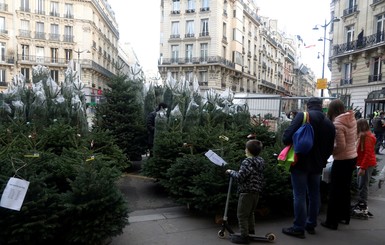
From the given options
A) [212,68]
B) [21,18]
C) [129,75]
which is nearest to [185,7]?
[212,68]

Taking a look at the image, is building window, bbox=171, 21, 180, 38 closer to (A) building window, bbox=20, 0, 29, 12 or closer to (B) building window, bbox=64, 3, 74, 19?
(B) building window, bbox=64, 3, 74, 19

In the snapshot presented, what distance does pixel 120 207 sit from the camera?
3654mm

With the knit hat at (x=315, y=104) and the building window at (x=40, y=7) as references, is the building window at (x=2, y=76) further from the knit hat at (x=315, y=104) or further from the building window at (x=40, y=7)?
the knit hat at (x=315, y=104)

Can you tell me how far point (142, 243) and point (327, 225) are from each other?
2.68m

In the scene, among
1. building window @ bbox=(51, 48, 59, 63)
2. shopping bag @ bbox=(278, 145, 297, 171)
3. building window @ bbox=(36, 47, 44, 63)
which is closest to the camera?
shopping bag @ bbox=(278, 145, 297, 171)

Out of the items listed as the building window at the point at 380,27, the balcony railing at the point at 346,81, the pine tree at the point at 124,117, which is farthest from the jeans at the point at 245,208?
the balcony railing at the point at 346,81

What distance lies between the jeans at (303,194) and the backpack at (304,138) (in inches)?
14.3

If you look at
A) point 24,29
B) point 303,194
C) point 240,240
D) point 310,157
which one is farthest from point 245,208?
point 24,29

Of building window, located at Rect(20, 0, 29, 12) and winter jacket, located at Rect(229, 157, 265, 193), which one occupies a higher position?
building window, located at Rect(20, 0, 29, 12)

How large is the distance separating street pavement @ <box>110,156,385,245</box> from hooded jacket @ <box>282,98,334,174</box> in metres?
0.95

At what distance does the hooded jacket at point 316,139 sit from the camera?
4195mm

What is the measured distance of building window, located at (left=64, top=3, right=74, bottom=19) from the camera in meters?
51.1

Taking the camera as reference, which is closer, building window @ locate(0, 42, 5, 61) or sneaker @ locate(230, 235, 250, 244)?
sneaker @ locate(230, 235, 250, 244)

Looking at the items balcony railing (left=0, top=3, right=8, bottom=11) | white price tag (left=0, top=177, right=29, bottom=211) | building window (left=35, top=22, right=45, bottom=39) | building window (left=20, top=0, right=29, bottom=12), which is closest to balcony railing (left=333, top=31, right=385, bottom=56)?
white price tag (left=0, top=177, right=29, bottom=211)
